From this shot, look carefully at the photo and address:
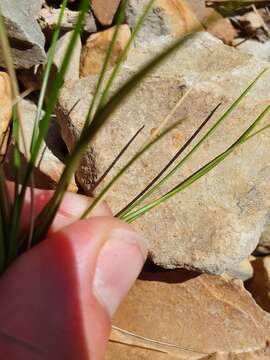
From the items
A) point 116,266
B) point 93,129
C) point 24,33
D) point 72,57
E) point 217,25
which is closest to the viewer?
point 93,129

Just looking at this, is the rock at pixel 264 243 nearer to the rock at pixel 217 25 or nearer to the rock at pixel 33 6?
the rock at pixel 217 25

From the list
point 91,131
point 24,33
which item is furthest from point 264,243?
point 91,131

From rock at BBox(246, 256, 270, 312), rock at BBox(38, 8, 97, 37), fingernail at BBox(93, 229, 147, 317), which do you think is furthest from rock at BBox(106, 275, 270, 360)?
rock at BBox(38, 8, 97, 37)

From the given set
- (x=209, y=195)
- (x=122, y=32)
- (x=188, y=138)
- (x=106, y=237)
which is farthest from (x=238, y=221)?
(x=122, y=32)

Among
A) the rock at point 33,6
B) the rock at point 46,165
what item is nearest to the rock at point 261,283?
the rock at point 46,165

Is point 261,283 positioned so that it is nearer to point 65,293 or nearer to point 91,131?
point 65,293

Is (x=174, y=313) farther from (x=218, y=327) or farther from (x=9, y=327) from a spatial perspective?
(x=9, y=327)

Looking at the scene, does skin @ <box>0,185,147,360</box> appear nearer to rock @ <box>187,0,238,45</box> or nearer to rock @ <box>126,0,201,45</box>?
rock @ <box>126,0,201,45</box>
